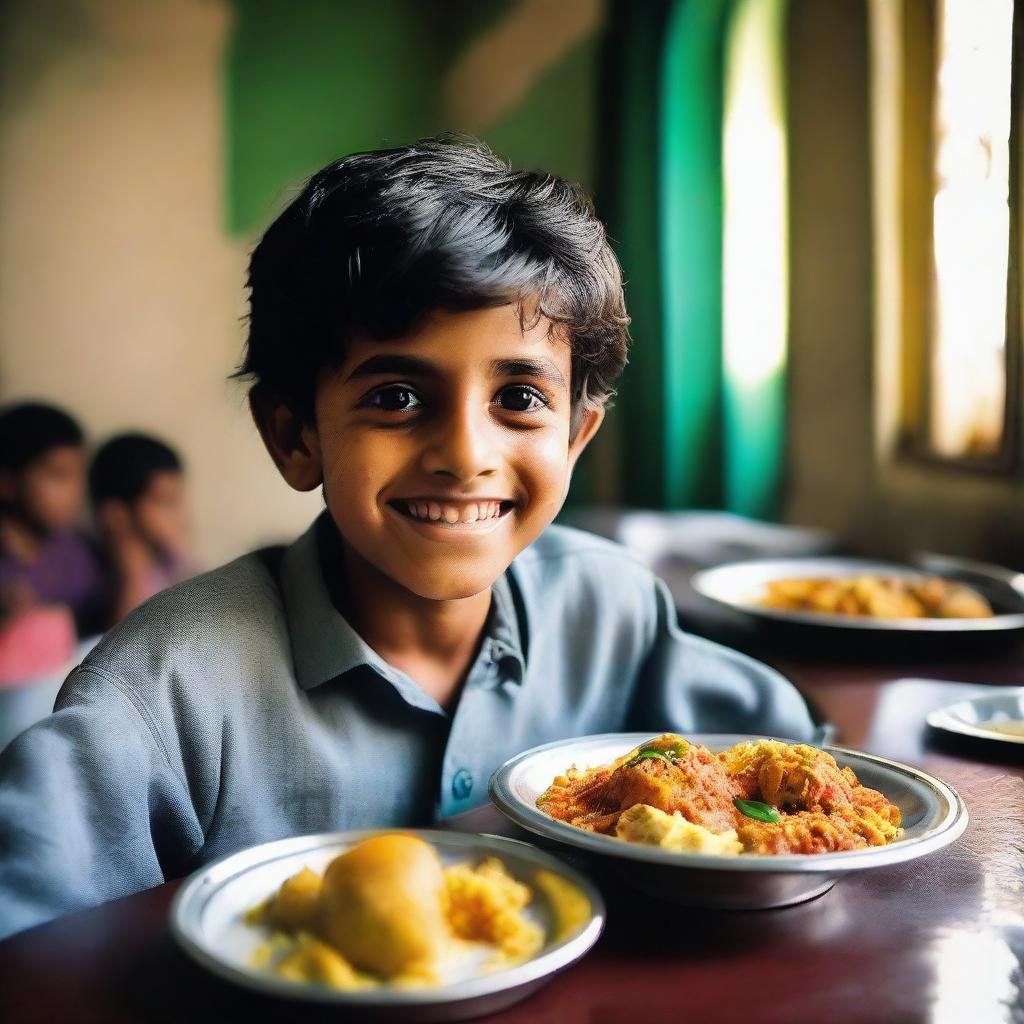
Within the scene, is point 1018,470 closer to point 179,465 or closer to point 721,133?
point 721,133

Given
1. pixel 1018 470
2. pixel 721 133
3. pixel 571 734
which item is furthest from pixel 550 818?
pixel 721 133

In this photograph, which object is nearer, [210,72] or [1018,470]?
[1018,470]

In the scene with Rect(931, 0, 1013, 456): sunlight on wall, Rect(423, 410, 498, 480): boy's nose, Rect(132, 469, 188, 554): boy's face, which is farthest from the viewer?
Rect(132, 469, 188, 554): boy's face

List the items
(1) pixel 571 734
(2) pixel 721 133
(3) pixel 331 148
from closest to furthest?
(1) pixel 571 734 < (2) pixel 721 133 < (3) pixel 331 148

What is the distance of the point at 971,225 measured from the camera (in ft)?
9.27

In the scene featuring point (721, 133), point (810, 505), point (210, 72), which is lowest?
point (810, 505)

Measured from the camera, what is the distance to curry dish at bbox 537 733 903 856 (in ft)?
2.49

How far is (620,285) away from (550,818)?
0.63 m

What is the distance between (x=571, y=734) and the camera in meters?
1.27

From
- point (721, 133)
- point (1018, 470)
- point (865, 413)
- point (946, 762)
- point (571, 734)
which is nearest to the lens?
point (946, 762)

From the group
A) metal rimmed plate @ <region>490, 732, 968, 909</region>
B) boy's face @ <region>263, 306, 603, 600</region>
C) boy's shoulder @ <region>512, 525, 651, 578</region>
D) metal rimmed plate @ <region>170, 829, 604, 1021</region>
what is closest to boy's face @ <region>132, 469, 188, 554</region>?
boy's shoulder @ <region>512, 525, 651, 578</region>

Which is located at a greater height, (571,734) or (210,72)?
(210,72)

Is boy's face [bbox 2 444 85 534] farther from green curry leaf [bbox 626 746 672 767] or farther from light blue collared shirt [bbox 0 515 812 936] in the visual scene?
green curry leaf [bbox 626 746 672 767]

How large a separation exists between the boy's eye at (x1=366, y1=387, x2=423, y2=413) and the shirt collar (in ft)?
0.65
